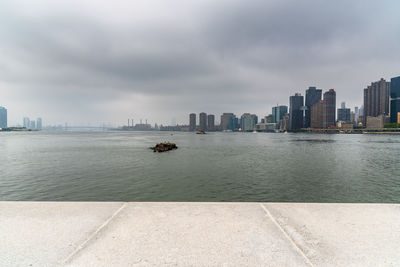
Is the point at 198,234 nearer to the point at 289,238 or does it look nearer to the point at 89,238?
the point at 289,238

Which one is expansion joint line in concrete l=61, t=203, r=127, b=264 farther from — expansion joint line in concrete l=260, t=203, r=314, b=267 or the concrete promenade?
expansion joint line in concrete l=260, t=203, r=314, b=267

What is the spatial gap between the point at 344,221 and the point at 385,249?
1.11 meters

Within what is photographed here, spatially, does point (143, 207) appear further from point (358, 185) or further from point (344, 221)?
point (358, 185)

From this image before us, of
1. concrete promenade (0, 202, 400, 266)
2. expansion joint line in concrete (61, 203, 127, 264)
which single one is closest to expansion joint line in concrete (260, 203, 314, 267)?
concrete promenade (0, 202, 400, 266)

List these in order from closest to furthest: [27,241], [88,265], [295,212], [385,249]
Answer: [88,265], [385,249], [27,241], [295,212]

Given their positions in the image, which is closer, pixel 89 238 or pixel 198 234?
pixel 89 238

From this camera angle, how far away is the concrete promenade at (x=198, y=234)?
3.15 m

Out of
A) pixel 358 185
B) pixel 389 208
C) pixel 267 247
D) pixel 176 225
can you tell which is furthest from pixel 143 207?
pixel 358 185

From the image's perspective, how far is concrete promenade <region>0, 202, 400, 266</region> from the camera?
3150mm

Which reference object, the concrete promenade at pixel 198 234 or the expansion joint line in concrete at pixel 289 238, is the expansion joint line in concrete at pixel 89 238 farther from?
the expansion joint line in concrete at pixel 289 238

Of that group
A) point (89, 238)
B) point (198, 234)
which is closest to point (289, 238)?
point (198, 234)

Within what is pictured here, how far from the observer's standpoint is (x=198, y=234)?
3.90 meters

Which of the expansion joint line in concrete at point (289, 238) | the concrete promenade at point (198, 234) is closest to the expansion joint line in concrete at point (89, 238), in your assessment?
the concrete promenade at point (198, 234)

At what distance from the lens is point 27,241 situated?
365cm
